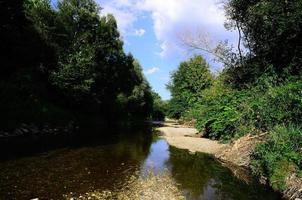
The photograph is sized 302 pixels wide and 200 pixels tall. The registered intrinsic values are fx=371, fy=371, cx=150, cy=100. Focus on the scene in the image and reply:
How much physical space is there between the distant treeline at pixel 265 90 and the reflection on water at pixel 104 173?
5.93 ft

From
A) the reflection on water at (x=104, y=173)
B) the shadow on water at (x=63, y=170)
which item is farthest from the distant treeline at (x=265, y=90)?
the shadow on water at (x=63, y=170)

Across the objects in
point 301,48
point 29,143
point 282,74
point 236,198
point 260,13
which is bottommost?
point 236,198

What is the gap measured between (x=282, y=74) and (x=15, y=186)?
20.7m

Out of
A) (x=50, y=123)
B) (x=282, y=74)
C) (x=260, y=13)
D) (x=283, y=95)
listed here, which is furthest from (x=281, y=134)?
(x=50, y=123)

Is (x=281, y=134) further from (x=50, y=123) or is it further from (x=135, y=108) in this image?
(x=135, y=108)

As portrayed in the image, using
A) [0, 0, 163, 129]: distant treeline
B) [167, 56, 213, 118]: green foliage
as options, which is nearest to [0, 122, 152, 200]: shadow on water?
[0, 0, 163, 129]: distant treeline

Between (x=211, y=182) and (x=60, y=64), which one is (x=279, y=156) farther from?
(x=60, y=64)

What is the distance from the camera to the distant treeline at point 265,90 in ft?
55.3

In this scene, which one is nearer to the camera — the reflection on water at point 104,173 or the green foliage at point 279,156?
the reflection on water at point 104,173

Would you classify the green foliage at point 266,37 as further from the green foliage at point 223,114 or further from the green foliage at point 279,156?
the green foliage at point 279,156

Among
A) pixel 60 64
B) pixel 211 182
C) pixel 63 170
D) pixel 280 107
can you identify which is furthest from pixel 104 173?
pixel 60 64

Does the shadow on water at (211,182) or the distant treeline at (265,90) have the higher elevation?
the distant treeline at (265,90)

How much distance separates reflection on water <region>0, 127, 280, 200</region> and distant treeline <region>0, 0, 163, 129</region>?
1142 centimetres

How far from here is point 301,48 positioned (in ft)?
91.5
